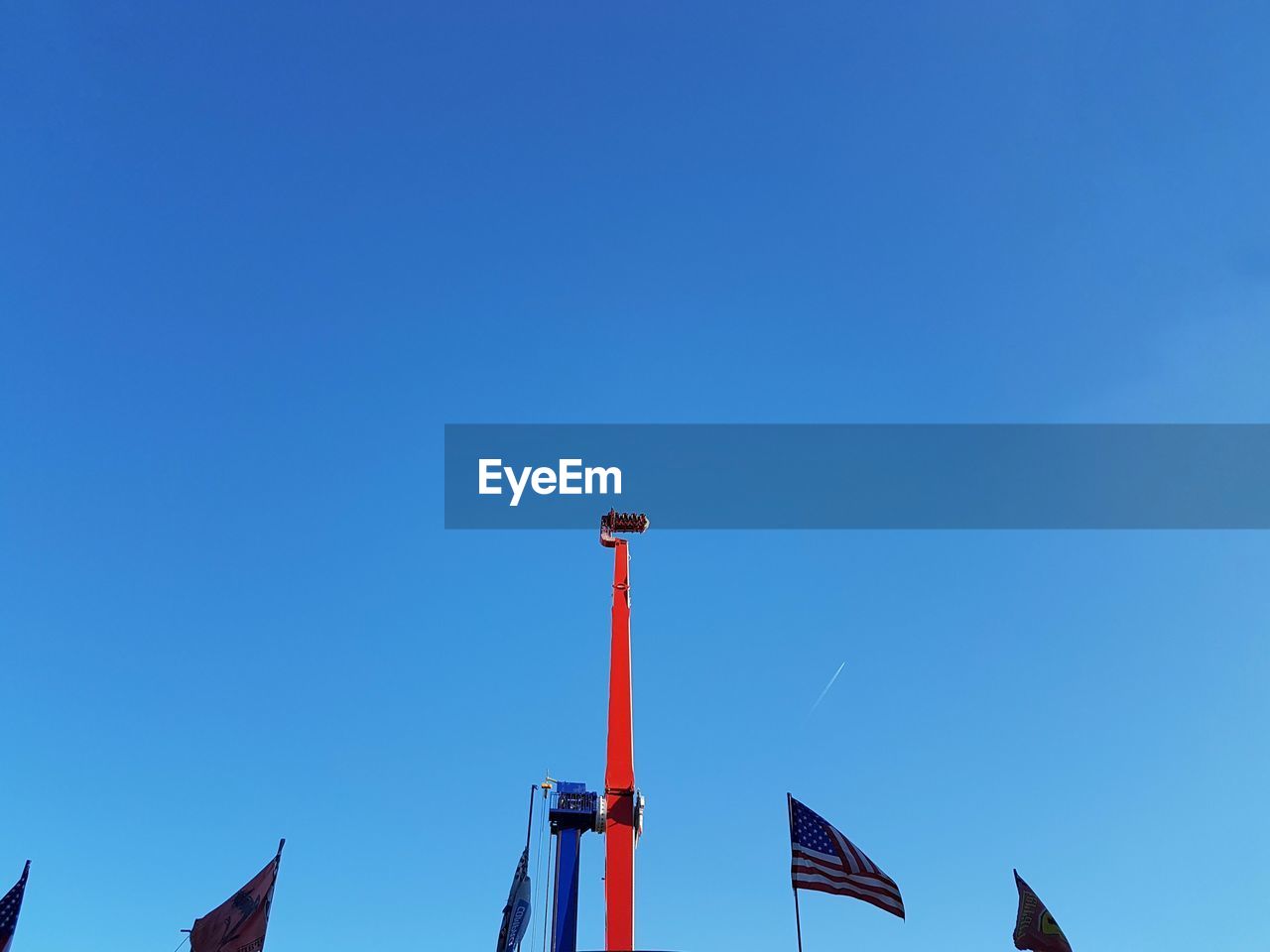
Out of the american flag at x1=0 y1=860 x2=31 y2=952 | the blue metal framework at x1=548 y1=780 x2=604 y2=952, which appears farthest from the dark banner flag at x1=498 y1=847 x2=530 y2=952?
the american flag at x1=0 y1=860 x2=31 y2=952

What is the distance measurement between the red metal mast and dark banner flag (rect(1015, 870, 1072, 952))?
15.1m

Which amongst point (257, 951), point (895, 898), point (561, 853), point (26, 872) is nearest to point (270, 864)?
point (257, 951)

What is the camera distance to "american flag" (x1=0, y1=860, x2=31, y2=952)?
23266 mm

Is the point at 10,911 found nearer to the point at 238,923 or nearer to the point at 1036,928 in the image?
the point at 238,923

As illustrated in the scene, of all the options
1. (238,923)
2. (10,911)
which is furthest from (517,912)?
(10,911)

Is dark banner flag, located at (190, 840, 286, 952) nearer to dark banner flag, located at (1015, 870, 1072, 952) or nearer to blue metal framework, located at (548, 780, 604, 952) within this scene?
blue metal framework, located at (548, 780, 604, 952)

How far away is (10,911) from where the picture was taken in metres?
23.6

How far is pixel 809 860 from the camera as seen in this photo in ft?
74.6

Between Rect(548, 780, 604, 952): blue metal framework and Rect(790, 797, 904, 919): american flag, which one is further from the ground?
Rect(548, 780, 604, 952): blue metal framework

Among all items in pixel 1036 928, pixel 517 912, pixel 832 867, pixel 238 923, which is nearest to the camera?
pixel 832 867

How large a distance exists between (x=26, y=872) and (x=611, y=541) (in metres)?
28.3

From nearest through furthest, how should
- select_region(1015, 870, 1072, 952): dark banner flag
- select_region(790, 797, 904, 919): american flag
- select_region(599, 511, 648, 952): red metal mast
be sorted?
select_region(790, 797, 904, 919): american flag, select_region(1015, 870, 1072, 952): dark banner flag, select_region(599, 511, 648, 952): red metal mast

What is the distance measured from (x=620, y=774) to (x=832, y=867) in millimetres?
17845

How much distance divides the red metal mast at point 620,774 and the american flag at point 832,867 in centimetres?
1448
